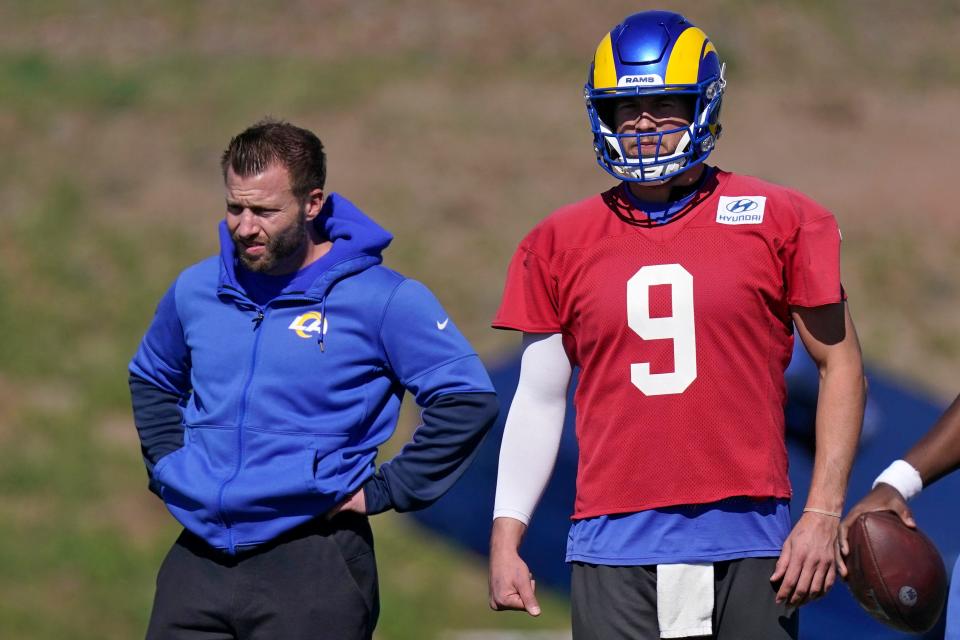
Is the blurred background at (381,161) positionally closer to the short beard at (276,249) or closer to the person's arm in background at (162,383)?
the person's arm in background at (162,383)

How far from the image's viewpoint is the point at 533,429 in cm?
347

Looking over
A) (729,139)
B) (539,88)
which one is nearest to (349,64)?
(539,88)

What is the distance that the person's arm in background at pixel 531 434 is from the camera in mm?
3445

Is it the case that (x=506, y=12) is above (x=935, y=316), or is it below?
above

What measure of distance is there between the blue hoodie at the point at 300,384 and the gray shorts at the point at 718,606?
614 mm

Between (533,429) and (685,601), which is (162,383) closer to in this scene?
(533,429)

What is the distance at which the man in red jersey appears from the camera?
3184 millimetres

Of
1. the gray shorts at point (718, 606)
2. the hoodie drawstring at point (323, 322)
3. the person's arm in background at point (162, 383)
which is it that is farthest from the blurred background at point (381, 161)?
the gray shorts at point (718, 606)

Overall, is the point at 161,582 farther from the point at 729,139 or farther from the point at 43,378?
the point at 729,139

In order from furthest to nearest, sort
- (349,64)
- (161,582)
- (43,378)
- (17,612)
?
(349,64) → (43,378) → (17,612) → (161,582)

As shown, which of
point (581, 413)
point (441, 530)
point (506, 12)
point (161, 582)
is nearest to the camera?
point (581, 413)

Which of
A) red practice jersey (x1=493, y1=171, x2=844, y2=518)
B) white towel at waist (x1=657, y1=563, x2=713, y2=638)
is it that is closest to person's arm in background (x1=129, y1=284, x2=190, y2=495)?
red practice jersey (x1=493, y1=171, x2=844, y2=518)

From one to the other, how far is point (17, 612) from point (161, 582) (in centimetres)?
508

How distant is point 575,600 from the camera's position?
329 cm
